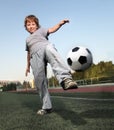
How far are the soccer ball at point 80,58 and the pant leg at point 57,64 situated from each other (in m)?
2.45

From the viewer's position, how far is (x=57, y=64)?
5.74 m

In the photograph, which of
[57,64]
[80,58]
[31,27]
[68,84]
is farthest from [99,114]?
[80,58]

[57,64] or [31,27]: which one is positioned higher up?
[31,27]

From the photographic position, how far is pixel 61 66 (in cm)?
570

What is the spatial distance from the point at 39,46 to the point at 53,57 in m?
0.56

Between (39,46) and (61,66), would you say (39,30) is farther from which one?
(61,66)

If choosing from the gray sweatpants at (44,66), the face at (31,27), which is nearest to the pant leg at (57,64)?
the gray sweatpants at (44,66)

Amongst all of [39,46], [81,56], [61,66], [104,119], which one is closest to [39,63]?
[39,46]

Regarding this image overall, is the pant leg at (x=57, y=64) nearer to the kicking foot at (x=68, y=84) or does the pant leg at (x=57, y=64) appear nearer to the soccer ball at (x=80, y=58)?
the kicking foot at (x=68, y=84)

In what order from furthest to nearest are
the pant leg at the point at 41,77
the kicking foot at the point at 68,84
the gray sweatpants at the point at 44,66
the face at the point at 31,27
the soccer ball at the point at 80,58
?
the soccer ball at the point at 80,58
the face at the point at 31,27
the pant leg at the point at 41,77
the gray sweatpants at the point at 44,66
the kicking foot at the point at 68,84

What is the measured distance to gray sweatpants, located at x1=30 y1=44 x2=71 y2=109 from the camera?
5629 mm

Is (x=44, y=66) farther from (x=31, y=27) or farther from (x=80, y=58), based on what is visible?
(x=80, y=58)

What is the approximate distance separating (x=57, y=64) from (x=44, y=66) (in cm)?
66

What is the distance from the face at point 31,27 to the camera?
6480mm
